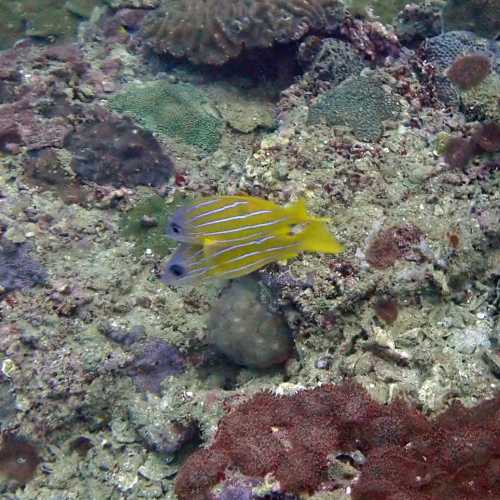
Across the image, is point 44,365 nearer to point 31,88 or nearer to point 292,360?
point 292,360

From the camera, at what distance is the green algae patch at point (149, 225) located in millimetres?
5102

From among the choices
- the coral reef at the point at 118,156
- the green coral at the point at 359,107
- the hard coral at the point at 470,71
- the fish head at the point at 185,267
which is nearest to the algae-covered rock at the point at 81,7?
the coral reef at the point at 118,156

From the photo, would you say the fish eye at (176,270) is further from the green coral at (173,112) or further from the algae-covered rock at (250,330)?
the green coral at (173,112)

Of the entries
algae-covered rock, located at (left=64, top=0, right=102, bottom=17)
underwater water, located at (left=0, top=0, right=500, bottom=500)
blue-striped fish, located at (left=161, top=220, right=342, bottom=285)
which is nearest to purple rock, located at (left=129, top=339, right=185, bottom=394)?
underwater water, located at (left=0, top=0, right=500, bottom=500)

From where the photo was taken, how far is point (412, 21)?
6070 millimetres

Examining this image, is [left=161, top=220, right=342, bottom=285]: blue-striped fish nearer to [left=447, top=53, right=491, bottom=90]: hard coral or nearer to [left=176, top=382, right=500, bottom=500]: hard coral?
[left=176, top=382, right=500, bottom=500]: hard coral

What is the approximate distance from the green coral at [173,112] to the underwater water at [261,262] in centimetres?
3

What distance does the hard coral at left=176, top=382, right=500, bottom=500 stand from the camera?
268 centimetres

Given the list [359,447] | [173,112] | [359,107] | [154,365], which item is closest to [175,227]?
[359,447]

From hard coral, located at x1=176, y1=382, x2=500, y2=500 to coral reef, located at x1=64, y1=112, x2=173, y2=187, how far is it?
3.24 meters

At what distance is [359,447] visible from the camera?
117 inches

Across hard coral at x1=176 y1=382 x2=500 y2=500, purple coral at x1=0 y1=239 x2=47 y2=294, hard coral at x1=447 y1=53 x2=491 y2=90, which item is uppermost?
hard coral at x1=447 y1=53 x2=491 y2=90

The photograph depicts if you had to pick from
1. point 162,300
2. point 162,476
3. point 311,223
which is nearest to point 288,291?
point 311,223

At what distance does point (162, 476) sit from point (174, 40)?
5.56 m
